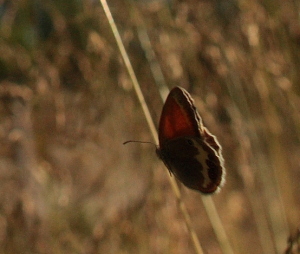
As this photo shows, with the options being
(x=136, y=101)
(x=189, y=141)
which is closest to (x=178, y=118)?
(x=189, y=141)

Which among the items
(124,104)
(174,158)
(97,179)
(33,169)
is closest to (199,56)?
(124,104)

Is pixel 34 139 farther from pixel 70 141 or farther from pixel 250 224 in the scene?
pixel 250 224

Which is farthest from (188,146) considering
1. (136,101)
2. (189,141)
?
(136,101)

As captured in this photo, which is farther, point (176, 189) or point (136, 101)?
point (136, 101)

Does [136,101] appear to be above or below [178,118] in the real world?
below

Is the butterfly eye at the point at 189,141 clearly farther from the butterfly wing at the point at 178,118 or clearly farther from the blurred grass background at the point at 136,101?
the blurred grass background at the point at 136,101

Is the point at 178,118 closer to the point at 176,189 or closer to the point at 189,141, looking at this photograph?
the point at 189,141

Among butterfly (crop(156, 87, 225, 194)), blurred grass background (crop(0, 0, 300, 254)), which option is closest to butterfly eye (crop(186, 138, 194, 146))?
butterfly (crop(156, 87, 225, 194))

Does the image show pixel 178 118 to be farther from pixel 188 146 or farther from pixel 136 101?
pixel 136 101
